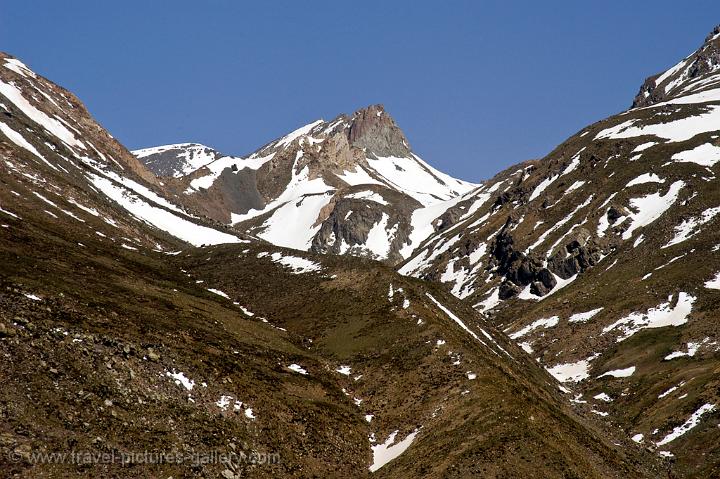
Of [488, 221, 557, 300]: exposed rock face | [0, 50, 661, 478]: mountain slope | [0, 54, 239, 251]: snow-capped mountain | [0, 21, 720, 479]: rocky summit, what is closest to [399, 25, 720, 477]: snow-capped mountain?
[488, 221, 557, 300]: exposed rock face

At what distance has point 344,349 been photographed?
208 ft

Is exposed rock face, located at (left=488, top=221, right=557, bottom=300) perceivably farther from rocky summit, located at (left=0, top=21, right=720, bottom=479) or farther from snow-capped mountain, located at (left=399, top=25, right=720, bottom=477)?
rocky summit, located at (left=0, top=21, right=720, bottom=479)

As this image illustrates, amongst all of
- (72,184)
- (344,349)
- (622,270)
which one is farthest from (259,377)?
(72,184)

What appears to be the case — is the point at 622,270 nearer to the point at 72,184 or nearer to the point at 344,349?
the point at 344,349

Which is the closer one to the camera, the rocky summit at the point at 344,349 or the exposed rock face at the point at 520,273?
the rocky summit at the point at 344,349

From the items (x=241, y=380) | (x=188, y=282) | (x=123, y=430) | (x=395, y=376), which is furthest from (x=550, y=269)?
(x=123, y=430)

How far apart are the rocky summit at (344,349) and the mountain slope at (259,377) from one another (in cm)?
18

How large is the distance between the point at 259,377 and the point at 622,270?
292ft

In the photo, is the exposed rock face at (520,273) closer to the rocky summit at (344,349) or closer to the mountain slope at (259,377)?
the rocky summit at (344,349)

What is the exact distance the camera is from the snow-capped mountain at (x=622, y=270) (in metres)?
75.8

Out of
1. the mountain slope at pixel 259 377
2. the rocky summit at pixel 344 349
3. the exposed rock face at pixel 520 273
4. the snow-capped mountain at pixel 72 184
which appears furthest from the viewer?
the exposed rock face at pixel 520 273

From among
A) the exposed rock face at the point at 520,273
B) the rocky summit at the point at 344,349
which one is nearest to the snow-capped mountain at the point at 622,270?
the exposed rock face at the point at 520,273

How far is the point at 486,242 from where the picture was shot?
17412 cm

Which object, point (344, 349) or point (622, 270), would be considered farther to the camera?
point (622, 270)
